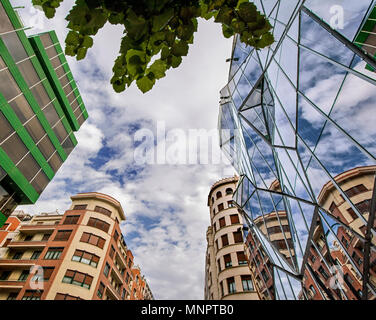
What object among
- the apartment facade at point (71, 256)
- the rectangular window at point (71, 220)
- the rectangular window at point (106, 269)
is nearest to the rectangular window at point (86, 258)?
the apartment facade at point (71, 256)

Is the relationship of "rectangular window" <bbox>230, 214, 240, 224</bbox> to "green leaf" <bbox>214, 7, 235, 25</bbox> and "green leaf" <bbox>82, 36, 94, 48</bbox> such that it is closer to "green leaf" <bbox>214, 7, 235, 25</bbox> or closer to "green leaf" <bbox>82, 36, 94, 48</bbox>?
"green leaf" <bbox>214, 7, 235, 25</bbox>

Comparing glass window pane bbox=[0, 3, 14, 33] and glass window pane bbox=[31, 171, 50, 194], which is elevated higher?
glass window pane bbox=[0, 3, 14, 33]

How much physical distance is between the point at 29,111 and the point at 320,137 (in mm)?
19774

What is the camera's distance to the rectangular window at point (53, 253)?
26947 mm

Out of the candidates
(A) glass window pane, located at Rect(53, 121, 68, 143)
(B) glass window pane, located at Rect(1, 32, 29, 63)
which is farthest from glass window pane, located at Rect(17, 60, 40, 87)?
(A) glass window pane, located at Rect(53, 121, 68, 143)

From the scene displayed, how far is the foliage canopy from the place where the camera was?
1.31 metres

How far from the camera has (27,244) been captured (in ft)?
101

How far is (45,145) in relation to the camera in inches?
739

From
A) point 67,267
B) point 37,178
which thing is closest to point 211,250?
point 67,267

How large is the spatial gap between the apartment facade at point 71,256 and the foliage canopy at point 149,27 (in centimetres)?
2873

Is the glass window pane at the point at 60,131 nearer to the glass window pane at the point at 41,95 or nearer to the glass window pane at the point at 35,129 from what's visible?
the glass window pane at the point at 35,129

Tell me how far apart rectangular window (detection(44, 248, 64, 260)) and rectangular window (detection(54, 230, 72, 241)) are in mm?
1439
